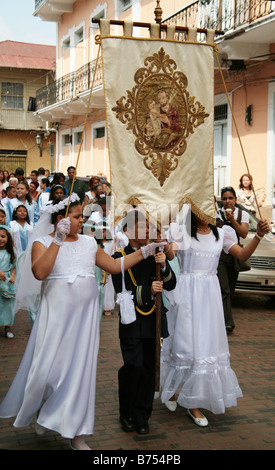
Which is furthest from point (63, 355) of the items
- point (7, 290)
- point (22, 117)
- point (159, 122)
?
point (22, 117)

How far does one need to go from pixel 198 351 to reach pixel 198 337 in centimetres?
12

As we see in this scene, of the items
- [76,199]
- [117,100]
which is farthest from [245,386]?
[117,100]

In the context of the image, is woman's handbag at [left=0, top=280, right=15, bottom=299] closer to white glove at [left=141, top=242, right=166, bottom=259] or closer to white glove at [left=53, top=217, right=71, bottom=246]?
white glove at [left=141, top=242, right=166, bottom=259]

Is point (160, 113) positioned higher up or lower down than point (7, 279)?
higher up

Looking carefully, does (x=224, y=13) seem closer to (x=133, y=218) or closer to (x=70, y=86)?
(x=133, y=218)

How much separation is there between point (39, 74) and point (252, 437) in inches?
1437

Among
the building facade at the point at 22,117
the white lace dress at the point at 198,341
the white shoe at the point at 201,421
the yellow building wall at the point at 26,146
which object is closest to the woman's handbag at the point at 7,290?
the white lace dress at the point at 198,341

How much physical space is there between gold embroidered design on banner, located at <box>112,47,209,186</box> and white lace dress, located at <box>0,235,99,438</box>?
1.09 meters

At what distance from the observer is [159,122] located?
499cm

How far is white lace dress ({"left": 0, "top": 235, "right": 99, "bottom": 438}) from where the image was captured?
4199 millimetres

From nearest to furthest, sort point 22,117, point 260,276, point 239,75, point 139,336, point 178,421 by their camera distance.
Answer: point 139,336 < point 178,421 < point 260,276 < point 239,75 < point 22,117

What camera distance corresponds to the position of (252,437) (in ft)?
15.1

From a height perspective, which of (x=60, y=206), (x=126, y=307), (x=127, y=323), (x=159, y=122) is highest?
(x=159, y=122)

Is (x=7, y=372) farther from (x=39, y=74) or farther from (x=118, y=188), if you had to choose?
(x=39, y=74)
